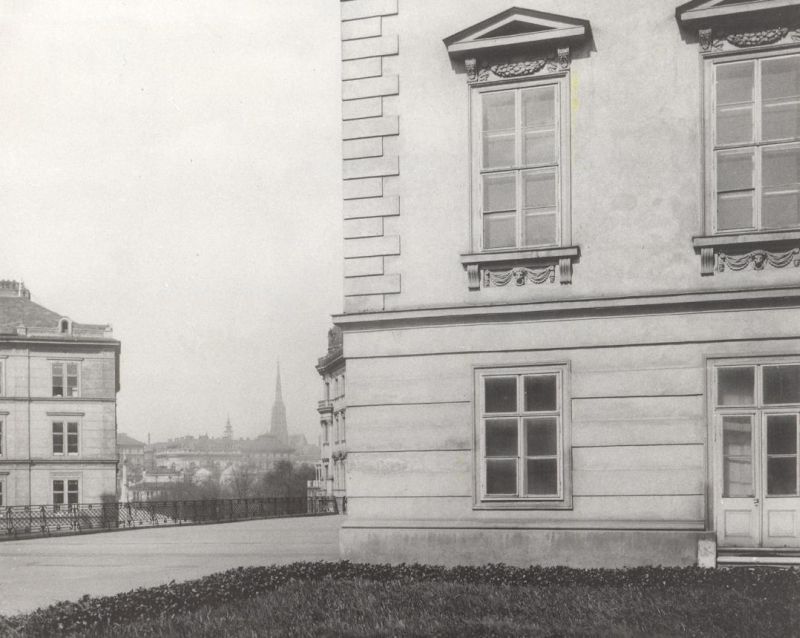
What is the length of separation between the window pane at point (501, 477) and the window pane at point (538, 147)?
13.9ft

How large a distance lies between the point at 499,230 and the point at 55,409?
51538 millimetres

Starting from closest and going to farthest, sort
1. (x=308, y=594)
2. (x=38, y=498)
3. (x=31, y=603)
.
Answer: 1. (x=308, y=594)
2. (x=31, y=603)
3. (x=38, y=498)

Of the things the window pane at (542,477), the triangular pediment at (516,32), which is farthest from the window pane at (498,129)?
the window pane at (542,477)

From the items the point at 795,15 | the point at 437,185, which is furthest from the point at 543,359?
the point at 795,15

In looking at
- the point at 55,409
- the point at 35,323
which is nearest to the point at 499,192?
the point at 55,409

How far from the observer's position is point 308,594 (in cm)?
1084

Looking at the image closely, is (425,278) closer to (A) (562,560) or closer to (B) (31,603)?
(A) (562,560)

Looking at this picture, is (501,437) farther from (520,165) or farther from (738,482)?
(520,165)

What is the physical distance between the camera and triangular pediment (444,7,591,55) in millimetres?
13172

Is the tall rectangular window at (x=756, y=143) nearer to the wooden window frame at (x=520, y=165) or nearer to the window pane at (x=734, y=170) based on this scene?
the window pane at (x=734, y=170)

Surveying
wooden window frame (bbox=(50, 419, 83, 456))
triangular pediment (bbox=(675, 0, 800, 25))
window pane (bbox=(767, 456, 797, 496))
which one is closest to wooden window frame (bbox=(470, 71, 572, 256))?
triangular pediment (bbox=(675, 0, 800, 25))

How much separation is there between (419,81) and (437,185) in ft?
5.18

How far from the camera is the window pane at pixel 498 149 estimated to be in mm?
13625

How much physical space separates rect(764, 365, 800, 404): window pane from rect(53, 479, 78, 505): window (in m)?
53.0
